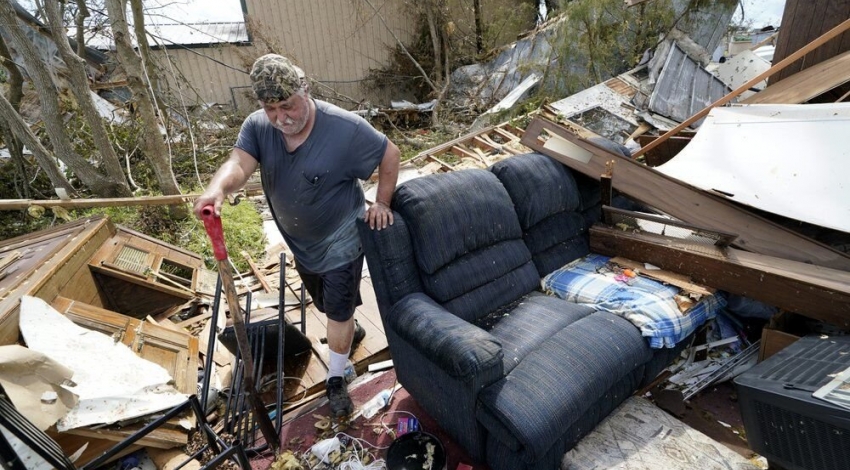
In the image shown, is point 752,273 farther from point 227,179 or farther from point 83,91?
point 83,91

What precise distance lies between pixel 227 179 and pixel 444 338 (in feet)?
3.85

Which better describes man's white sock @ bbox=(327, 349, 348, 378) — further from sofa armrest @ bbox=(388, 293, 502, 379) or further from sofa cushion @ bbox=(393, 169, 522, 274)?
sofa cushion @ bbox=(393, 169, 522, 274)

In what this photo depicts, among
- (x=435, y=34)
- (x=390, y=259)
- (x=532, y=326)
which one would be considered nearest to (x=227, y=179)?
(x=390, y=259)

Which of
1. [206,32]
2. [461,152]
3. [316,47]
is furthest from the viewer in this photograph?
[316,47]

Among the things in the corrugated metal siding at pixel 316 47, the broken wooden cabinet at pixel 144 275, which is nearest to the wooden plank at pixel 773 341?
the broken wooden cabinet at pixel 144 275

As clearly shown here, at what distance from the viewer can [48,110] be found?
12.6ft

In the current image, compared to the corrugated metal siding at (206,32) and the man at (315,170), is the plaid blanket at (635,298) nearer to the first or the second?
the man at (315,170)

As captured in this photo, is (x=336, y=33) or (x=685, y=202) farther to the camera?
(x=336, y=33)

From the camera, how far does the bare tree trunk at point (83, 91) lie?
362 cm

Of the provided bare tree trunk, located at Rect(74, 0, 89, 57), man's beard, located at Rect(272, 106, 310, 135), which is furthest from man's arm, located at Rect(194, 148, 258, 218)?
bare tree trunk, located at Rect(74, 0, 89, 57)

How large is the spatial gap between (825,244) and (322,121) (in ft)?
9.17

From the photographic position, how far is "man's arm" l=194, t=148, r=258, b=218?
1.58m

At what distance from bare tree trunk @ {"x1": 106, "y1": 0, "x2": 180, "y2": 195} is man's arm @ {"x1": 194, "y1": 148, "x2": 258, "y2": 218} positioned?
2.54m

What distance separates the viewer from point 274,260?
390 centimetres
